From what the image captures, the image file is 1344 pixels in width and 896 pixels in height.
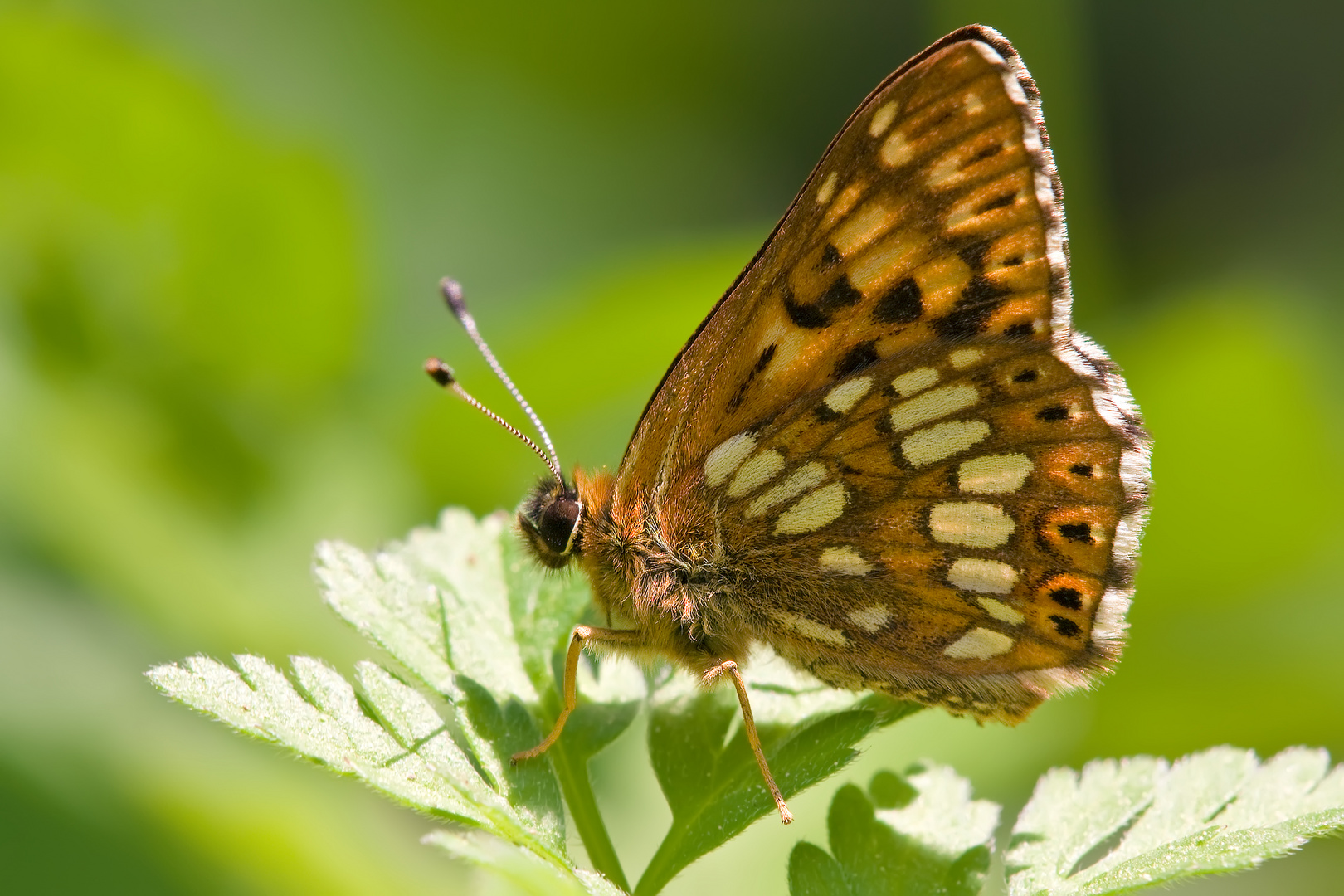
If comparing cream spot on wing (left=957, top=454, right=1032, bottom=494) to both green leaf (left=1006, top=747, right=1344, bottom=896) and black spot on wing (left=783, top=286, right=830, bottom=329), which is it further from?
green leaf (left=1006, top=747, right=1344, bottom=896)

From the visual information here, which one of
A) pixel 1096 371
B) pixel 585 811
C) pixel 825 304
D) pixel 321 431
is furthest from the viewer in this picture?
pixel 321 431

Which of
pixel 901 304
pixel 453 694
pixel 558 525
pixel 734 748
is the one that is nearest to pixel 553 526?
pixel 558 525

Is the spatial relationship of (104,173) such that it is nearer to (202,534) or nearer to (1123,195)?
(202,534)

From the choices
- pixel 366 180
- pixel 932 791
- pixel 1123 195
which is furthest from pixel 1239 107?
pixel 932 791

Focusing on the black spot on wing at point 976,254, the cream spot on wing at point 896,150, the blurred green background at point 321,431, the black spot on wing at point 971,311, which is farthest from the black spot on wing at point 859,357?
the blurred green background at point 321,431

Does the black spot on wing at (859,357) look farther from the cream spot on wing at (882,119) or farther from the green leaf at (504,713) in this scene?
the green leaf at (504,713)

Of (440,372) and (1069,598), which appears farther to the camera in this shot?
(440,372)

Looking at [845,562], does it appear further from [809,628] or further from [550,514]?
[550,514]

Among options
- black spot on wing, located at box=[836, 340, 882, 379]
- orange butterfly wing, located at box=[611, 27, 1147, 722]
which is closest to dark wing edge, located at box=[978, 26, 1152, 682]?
orange butterfly wing, located at box=[611, 27, 1147, 722]
